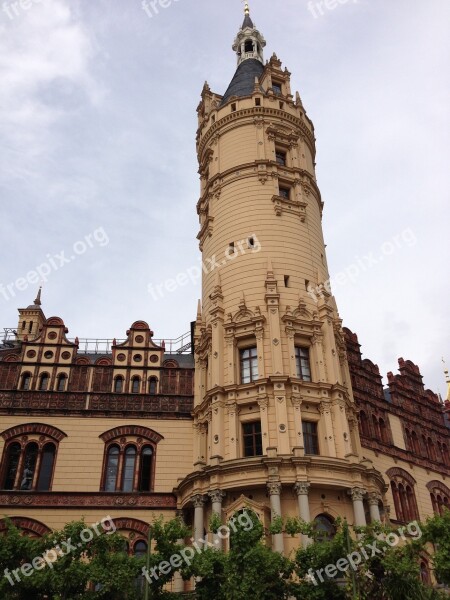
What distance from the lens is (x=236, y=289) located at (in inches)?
1286

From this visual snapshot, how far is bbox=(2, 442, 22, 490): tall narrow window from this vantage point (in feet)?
98.2

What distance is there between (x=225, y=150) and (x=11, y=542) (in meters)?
27.1

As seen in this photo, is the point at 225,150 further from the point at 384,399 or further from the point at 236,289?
Answer: the point at 384,399

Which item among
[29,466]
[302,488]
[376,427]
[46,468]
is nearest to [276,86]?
[376,427]

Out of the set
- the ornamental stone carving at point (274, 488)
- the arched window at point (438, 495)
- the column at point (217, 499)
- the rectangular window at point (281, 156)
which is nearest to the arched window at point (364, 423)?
the arched window at point (438, 495)

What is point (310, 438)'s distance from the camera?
28.5 meters

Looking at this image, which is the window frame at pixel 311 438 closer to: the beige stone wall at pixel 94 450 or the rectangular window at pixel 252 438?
the rectangular window at pixel 252 438

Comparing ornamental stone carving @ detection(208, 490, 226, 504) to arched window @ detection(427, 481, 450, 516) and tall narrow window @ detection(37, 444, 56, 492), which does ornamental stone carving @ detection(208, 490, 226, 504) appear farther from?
arched window @ detection(427, 481, 450, 516)

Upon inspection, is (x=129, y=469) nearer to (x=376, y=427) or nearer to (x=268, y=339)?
(x=268, y=339)

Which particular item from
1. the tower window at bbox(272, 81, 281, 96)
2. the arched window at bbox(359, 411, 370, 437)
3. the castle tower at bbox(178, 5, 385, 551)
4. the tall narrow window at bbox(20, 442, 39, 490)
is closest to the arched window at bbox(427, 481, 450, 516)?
the arched window at bbox(359, 411, 370, 437)

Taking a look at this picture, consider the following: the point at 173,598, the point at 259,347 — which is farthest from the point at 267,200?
the point at 173,598

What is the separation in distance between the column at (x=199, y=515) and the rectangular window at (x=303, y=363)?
7.86 metres

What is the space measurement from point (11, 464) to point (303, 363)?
53.0 ft

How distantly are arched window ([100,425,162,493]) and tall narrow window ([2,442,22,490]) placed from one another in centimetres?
444
